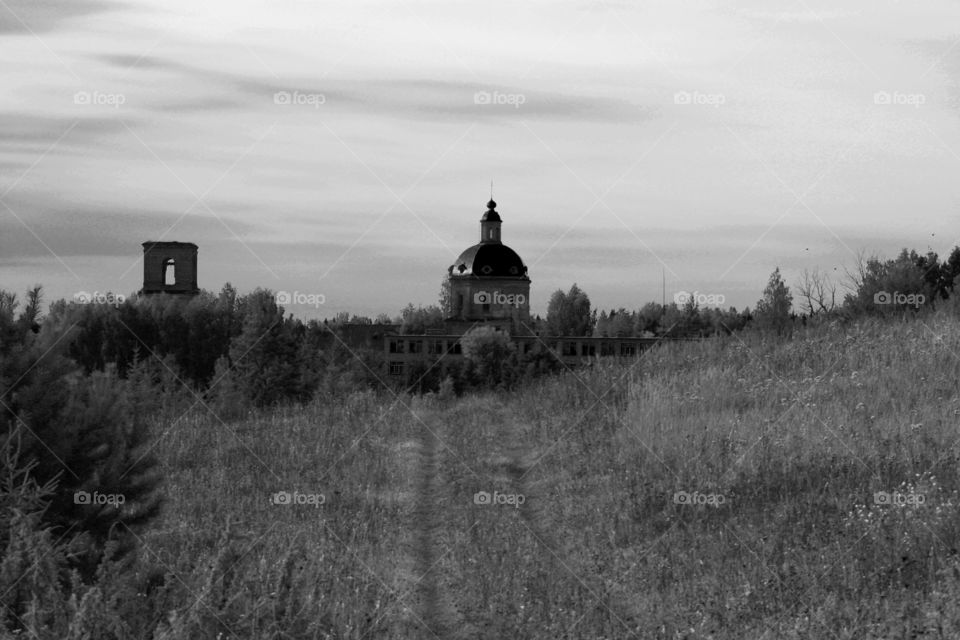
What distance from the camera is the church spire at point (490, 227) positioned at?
136500 mm

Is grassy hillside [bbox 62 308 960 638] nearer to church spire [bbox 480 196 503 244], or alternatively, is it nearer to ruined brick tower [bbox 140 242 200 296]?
ruined brick tower [bbox 140 242 200 296]

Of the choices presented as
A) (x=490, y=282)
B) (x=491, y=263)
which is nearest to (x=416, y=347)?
(x=490, y=282)

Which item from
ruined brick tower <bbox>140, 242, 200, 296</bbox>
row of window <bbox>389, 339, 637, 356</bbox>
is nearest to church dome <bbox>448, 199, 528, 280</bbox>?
row of window <bbox>389, 339, 637, 356</bbox>

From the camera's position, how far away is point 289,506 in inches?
563

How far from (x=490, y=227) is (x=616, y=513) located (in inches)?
4936

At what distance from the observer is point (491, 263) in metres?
134

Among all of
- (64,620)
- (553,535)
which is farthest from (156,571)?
(553,535)

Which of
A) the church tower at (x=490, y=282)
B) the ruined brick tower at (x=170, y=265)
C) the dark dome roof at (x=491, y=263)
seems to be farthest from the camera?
the dark dome roof at (x=491, y=263)

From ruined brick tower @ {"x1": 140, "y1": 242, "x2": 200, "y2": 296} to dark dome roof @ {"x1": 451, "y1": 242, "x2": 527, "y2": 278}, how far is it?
146 feet

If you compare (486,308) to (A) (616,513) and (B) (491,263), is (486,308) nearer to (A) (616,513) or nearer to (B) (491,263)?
(B) (491,263)

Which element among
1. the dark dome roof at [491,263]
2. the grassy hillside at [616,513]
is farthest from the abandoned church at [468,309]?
the grassy hillside at [616,513]

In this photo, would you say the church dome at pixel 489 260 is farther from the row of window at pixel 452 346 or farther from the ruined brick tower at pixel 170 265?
the ruined brick tower at pixel 170 265

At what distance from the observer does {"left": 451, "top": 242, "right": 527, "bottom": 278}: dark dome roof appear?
133m

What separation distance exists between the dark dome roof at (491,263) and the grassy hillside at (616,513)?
111671 mm
